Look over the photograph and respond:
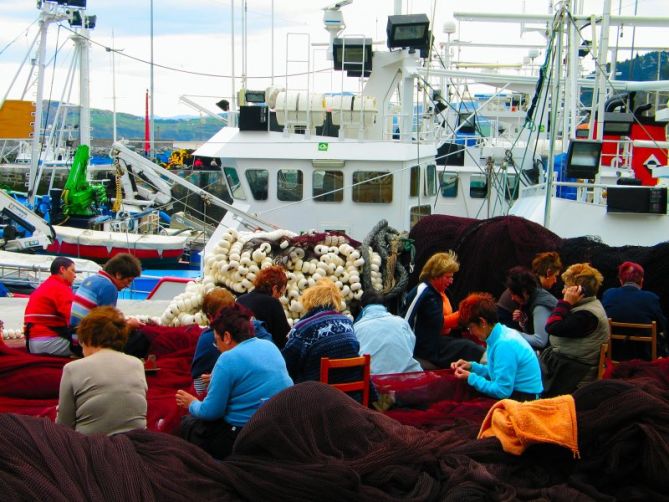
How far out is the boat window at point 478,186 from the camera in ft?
57.6

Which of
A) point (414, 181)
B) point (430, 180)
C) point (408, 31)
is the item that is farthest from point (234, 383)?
point (408, 31)

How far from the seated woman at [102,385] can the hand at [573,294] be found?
2.95 meters

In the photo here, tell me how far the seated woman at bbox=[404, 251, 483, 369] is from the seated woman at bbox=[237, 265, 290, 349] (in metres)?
0.94

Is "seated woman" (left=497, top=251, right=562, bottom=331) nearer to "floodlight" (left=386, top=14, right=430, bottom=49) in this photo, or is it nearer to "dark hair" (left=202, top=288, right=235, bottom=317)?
"dark hair" (left=202, top=288, right=235, bottom=317)

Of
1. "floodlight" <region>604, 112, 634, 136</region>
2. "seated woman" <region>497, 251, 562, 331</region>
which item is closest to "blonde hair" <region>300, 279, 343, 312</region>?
"seated woman" <region>497, 251, 562, 331</region>

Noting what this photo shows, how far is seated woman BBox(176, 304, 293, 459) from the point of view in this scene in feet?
13.6

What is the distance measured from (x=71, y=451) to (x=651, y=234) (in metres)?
7.87

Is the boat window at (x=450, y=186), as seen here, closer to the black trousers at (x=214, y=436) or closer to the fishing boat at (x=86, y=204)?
the fishing boat at (x=86, y=204)

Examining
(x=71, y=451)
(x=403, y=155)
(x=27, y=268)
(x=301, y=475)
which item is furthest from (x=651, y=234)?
(x=27, y=268)

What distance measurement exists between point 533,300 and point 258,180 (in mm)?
6539

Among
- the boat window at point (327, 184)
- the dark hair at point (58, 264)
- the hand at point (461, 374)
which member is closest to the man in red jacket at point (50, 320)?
the dark hair at point (58, 264)

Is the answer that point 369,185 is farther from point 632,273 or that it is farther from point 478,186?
point 478,186

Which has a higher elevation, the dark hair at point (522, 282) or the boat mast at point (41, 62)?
the boat mast at point (41, 62)

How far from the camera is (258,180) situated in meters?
11.8
